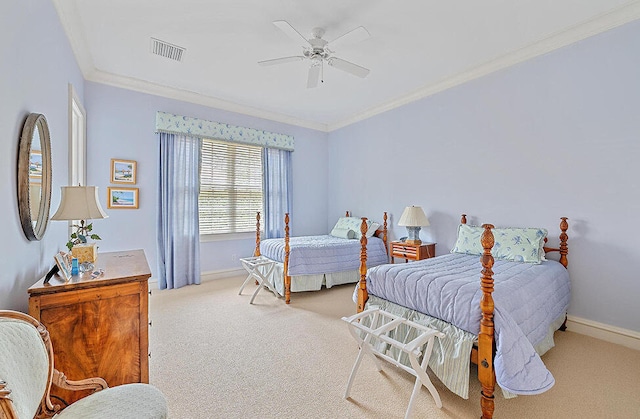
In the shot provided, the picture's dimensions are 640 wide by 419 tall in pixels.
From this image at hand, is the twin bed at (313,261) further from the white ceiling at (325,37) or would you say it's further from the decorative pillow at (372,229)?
the white ceiling at (325,37)

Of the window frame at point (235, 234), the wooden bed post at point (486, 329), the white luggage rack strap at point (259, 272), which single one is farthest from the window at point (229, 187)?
the wooden bed post at point (486, 329)

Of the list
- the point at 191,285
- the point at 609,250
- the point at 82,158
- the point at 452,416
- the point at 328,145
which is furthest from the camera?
the point at 328,145

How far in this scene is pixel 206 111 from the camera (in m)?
4.55

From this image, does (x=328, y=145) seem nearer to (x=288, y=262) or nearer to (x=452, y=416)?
(x=288, y=262)

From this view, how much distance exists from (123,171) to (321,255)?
2.93m

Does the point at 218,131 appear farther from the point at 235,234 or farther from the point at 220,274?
the point at 220,274

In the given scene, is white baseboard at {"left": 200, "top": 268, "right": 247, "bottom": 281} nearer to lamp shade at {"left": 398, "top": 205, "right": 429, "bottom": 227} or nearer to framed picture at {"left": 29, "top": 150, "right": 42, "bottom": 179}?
lamp shade at {"left": 398, "top": 205, "right": 429, "bottom": 227}

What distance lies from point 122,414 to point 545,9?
3988mm

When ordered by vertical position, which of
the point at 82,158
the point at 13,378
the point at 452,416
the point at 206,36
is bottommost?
the point at 452,416

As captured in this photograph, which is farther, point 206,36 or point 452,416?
point 206,36

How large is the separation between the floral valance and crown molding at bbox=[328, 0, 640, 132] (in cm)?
219

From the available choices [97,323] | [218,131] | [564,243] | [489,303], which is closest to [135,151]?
[218,131]

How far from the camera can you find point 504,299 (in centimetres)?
188

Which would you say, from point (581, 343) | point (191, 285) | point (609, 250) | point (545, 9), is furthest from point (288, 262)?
point (545, 9)
